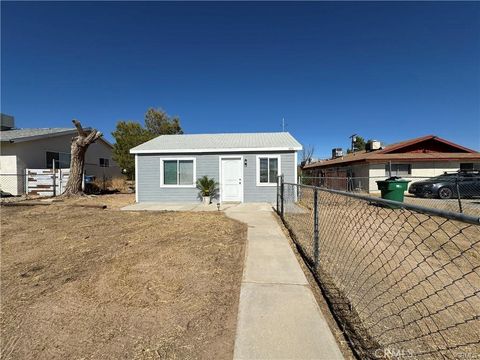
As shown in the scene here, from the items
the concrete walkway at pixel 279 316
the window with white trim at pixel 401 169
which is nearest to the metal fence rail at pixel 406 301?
the concrete walkway at pixel 279 316

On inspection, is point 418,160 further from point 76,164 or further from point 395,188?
point 76,164

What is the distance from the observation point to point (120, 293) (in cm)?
332

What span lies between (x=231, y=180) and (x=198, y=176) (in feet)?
5.59

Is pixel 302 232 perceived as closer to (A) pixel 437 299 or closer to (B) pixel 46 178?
(A) pixel 437 299

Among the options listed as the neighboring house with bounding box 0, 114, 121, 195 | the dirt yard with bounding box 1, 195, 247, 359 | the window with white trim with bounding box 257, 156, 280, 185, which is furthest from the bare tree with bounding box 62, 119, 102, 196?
the window with white trim with bounding box 257, 156, 280, 185

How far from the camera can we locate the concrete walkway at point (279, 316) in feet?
7.35

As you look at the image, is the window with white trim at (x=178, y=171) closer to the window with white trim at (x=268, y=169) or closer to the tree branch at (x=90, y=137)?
the window with white trim at (x=268, y=169)

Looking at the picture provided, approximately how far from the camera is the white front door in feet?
42.7

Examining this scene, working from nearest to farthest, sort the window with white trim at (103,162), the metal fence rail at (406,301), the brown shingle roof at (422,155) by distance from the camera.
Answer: the metal fence rail at (406,301), the brown shingle roof at (422,155), the window with white trim at (103,162)

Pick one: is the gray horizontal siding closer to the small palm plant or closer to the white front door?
the white front door

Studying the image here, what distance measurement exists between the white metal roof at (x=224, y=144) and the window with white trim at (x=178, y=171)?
0.61m

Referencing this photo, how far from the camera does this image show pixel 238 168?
13.0 metres

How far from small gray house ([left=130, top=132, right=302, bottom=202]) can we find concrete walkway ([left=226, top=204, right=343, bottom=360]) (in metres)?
8.27

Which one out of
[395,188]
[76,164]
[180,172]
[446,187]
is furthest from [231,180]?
[446,187]
